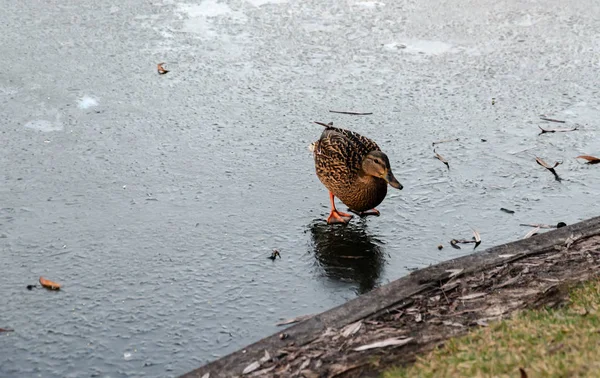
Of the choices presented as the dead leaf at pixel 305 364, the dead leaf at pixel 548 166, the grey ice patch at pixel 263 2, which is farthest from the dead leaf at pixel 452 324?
the grey ice patch at pixel 263 2

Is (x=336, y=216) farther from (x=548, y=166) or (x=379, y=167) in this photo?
(x=548, y=166)

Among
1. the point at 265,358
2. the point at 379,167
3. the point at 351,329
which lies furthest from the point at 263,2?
the point at 265,358

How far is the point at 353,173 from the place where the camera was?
5375 mm

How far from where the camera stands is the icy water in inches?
179

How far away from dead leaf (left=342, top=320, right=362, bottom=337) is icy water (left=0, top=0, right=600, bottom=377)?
21.7 inches

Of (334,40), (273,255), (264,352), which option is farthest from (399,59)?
(264,352)

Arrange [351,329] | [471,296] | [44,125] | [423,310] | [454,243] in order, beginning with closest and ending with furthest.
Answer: [351,329] → [423,310] → [471,296] → [454,243] → [44,125]

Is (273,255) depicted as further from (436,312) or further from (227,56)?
(227,56)

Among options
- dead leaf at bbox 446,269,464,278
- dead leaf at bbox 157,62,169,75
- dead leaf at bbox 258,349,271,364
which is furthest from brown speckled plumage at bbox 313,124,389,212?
dead leaf at bbox 157,62,169,75

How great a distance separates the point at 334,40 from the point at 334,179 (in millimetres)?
2928

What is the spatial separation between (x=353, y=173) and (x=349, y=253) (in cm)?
54

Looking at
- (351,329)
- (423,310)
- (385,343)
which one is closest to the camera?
(385,343)

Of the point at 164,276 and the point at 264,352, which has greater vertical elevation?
the point at 264,352

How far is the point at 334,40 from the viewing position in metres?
8.06
